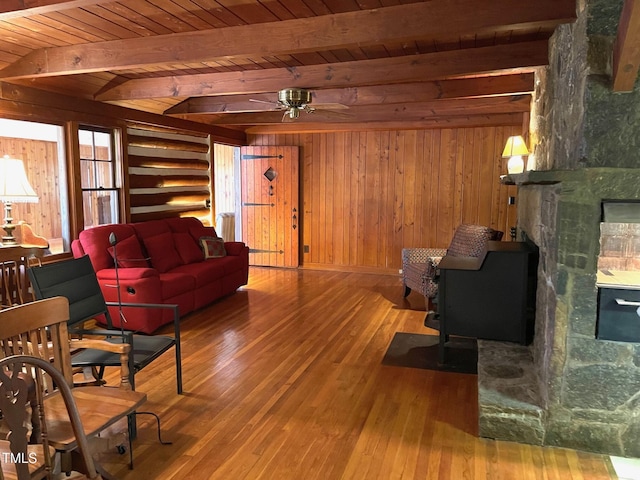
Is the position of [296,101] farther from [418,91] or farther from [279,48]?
[418,91]

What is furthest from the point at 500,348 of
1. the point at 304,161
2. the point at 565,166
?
the point at 304,161

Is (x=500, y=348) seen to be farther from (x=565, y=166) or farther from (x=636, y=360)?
(x=565, y=166)

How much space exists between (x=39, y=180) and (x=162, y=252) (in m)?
1.86

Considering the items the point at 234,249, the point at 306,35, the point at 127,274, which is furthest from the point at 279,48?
the point at 234,249

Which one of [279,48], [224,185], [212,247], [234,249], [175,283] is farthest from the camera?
[224,185]

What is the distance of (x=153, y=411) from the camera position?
9.72 ft

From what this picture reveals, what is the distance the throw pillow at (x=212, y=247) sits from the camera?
19.3 ft

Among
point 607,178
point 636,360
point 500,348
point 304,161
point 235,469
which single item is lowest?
point 235,469

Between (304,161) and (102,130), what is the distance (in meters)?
3.27

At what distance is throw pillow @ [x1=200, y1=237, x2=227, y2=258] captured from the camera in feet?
19.3

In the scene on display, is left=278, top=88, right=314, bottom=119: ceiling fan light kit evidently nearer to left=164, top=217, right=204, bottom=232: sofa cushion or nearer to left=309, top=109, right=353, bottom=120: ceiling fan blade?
left=309, top=109, right=353, bottom=120: ceiling fan blade

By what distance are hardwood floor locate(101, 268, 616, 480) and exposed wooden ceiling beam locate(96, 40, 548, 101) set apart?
7.52ft

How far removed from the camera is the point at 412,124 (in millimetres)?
6652

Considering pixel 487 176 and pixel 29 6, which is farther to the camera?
pixel 487 176
